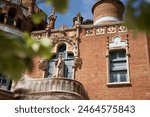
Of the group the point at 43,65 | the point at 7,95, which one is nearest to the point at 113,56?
the point at 43,65

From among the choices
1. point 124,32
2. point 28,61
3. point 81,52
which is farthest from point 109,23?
point 28,61

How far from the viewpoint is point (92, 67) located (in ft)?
52.1

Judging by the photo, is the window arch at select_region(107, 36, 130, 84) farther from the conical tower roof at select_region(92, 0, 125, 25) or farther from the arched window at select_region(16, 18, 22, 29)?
the arched window at select_region(16, 18, 22, 29)

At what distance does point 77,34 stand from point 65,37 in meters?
0.72

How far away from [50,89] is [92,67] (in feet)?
10.5

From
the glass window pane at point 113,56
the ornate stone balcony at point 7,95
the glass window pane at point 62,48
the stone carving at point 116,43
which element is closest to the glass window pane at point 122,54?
the glass window pane at point 113,56

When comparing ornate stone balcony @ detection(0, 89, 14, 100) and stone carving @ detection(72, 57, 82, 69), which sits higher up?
stone carving @ detection(72, 57, 82, 69)

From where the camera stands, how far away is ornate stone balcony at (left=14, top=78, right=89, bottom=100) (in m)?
13.4

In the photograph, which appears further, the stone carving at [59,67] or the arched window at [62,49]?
the arched window at [62,49]

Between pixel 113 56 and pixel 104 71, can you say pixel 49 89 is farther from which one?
pixel 113 56

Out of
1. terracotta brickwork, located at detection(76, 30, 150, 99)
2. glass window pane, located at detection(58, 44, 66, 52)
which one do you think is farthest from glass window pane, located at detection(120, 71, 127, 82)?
glass window pane, located at detection(58, 44, 66, 52)

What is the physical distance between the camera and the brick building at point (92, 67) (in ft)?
45.4

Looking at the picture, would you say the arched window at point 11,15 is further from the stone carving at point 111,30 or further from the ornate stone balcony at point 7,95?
the ornate stone balcony at point 7,95

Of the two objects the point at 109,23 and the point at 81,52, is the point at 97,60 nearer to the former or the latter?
the point at 81,52
